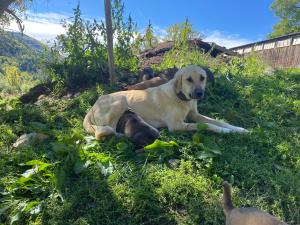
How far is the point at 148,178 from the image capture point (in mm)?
3621

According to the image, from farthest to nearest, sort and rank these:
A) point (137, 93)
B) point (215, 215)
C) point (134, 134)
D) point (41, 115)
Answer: point (41, 115) → point (137, 93) → point (134, 134) → point (215, 215)

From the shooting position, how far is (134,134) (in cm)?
466

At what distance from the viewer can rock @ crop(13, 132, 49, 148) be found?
16.4ft

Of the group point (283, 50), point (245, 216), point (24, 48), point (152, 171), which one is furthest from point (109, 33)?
point (283, 50)

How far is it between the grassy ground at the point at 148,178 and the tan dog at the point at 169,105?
0.38 metres

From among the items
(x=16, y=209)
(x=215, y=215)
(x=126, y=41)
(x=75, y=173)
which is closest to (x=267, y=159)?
(x=215, y=215)

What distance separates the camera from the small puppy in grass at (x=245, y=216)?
2.46 meters

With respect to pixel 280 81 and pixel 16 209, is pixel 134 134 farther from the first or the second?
pixel 280 81

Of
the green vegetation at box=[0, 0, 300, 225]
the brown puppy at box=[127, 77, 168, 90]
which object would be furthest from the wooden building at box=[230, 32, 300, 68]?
the green vegetation at box=[0, 0, 300, 225]

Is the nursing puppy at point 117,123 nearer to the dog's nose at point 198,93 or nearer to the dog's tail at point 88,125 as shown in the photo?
the dog's tail at point 88,125

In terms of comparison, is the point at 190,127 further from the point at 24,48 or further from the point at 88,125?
the point at 24,48

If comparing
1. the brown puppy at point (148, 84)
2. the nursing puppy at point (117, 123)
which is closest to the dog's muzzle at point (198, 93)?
the nursing puppy at point (117, 123)

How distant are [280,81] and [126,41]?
386 centimetres

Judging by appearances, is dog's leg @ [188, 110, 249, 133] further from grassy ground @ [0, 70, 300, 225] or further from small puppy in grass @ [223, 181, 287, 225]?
small puppy in grass @ [223, 181, 287, 225]
